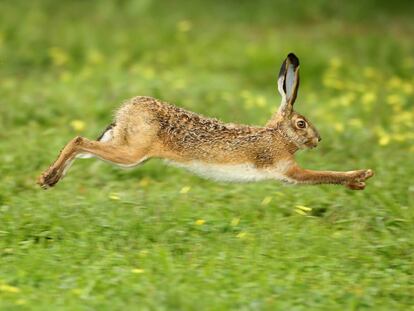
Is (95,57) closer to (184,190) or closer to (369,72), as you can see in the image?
(369,72)

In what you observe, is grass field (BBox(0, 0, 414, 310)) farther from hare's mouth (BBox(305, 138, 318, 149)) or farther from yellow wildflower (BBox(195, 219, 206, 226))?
hare's mouth (BBox(305, 138, 318, 149))

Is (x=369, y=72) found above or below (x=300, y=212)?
above

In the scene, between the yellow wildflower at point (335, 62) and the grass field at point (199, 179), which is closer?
the grass field at point (199, 179)

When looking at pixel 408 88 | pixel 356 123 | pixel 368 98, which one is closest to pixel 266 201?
pixel 356 123

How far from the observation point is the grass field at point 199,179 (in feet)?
19.6

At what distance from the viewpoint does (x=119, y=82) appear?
11.3 metres

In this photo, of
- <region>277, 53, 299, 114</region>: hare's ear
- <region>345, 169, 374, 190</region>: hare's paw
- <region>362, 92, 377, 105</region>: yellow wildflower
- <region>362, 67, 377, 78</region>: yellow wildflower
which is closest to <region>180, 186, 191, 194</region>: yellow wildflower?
<region>277, 53, 299, 114</region>: hare's ear

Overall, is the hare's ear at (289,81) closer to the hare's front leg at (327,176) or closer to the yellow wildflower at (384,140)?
the hare's front leg at (327,176)

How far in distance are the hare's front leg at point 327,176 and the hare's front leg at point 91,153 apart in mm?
1230

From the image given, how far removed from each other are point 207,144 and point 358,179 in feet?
4.11

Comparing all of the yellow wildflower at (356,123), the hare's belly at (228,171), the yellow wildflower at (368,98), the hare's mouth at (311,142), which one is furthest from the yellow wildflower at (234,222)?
the yellow wildflower at (368,98)

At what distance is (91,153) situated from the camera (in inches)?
282

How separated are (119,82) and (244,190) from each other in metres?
3.62

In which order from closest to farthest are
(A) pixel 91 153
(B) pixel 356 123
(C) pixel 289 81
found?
1. (A) pixel 91 153
2. (C) pixel 289 81
3. (B) pixel 356 123
